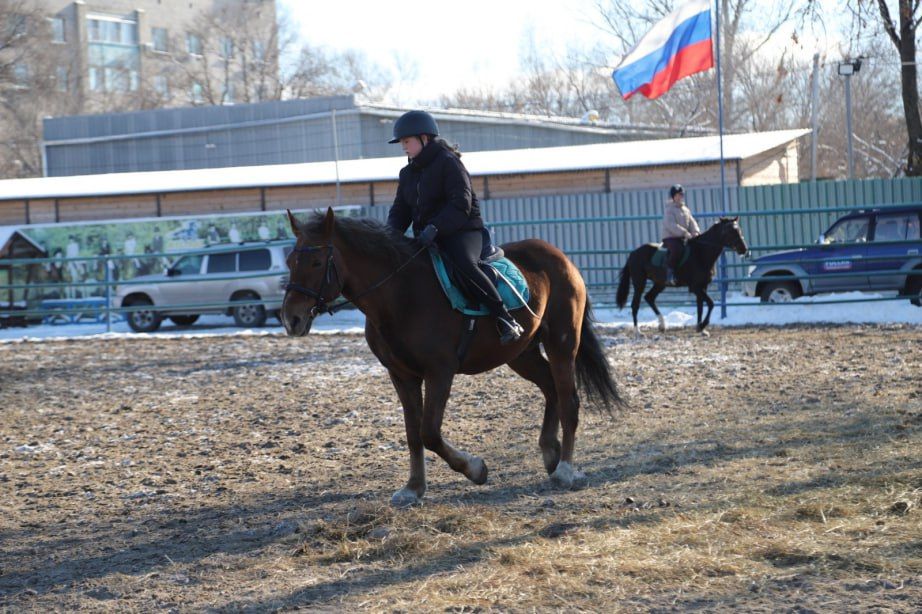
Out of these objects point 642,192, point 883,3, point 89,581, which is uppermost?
point 883,3

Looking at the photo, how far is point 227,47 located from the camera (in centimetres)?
7319

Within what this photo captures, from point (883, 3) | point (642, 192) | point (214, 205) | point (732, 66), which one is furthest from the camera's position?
point (732, 66)

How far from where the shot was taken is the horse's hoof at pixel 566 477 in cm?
655

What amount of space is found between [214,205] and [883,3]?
16902mm

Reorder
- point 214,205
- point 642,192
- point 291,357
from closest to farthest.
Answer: point 291,357, point 642,192, point 214,205

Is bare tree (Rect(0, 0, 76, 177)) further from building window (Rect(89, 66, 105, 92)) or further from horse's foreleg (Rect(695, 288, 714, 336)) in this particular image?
horse's foreleg (Rect(695, 288, 714, 336))

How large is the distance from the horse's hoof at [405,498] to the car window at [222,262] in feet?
53.7

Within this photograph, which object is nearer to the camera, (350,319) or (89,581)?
(89,581)

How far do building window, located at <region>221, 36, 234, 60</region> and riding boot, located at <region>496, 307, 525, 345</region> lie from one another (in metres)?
66.1

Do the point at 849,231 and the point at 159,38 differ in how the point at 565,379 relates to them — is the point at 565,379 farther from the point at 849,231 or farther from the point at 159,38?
the point at 159,38

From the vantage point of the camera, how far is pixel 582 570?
4676mm

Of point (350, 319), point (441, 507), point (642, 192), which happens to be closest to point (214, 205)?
point (350, 319)

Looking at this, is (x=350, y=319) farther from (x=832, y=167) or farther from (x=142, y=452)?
(x=832, y=167)

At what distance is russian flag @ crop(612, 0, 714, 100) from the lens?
1845cm
